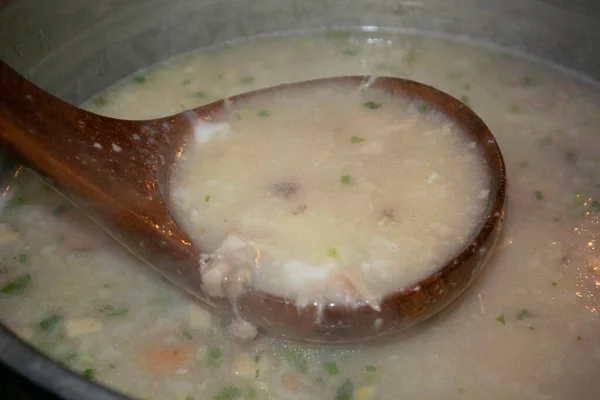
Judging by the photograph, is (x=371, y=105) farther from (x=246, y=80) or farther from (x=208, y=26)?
(x=208, y=26)

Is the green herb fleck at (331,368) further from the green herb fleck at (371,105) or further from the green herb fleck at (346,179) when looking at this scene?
the green herb fleck at (371,105)

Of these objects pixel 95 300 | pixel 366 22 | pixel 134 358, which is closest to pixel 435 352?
pixel 134 358

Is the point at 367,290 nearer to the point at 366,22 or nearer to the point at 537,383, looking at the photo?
the point at 537,383

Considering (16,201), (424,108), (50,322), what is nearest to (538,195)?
(424,108)

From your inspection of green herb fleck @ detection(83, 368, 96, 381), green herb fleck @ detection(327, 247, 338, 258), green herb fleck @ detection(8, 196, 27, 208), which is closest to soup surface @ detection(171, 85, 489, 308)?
green herb fleck @ detection(327, 247, 338, 258)

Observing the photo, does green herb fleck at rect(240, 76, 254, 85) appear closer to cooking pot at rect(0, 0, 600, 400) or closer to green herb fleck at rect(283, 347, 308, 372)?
cooking pot at rect(0, 0, 600, 400)
